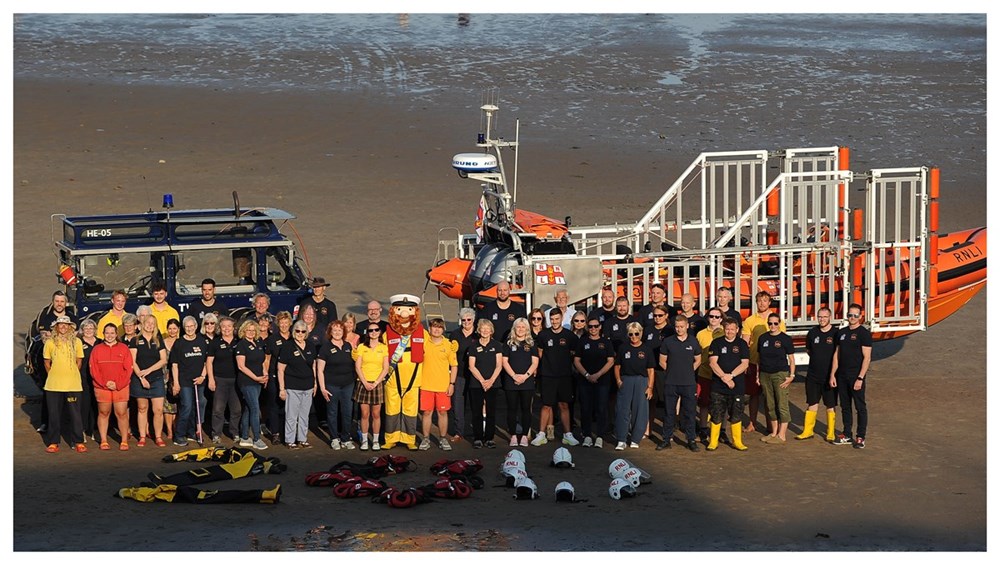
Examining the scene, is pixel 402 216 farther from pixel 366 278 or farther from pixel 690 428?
pixel 690 428

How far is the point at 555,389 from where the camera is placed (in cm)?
1529

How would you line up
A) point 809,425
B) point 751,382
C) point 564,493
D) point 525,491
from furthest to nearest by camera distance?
1. point 751,382
2. point 809,425
3. point 525,491
4. point 564,493

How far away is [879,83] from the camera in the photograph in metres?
33.1

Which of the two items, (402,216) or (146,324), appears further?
(402,216)

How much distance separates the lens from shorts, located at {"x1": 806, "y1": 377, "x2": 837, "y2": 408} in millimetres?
15359

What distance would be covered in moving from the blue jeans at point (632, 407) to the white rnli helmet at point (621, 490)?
166cm

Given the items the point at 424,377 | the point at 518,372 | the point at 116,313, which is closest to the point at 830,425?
the point at 518,372

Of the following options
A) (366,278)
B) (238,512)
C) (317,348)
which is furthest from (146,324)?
(366,278)

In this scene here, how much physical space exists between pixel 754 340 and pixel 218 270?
5.60 metres

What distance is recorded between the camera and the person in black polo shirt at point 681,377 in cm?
1495

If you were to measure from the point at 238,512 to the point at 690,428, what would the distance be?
4487 mm

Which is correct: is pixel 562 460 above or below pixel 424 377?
below

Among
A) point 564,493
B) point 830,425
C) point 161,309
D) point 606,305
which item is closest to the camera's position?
point 564,493

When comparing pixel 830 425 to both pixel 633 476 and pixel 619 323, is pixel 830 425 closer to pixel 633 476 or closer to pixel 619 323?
pixel 619 323
